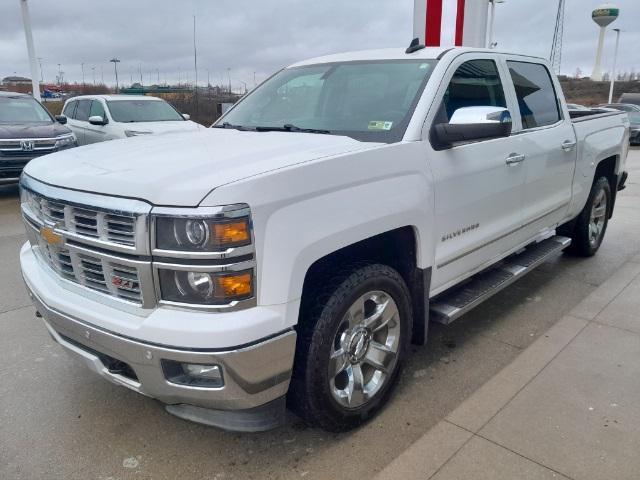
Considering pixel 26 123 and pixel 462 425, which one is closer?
pixel 462 425

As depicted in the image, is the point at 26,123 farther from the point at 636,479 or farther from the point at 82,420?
the point at 636,479

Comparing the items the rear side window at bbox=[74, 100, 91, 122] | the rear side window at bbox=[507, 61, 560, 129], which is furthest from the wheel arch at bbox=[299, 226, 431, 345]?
the rear side window at bbox=[74, 100, 91, 122]

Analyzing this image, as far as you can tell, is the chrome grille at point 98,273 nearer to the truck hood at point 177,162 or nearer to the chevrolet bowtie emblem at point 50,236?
the chevrolet bowtie emblem at point 50,236

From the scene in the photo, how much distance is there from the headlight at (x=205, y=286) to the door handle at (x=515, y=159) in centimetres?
224

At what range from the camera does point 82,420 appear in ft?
9.68

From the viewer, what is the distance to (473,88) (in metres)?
3.58

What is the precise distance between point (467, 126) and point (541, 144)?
1.46 metres

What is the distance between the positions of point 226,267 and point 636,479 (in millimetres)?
2014

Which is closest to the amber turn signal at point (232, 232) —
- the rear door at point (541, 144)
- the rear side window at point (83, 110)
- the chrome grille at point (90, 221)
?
the chrome grille at point (90, 221)

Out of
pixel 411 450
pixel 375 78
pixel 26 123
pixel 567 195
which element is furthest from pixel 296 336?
pixel 26 123

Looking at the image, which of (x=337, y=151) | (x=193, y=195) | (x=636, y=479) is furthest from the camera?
(x=337, y=151)

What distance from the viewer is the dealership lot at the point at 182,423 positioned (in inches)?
102

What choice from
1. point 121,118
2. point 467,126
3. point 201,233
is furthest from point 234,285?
point 121,118

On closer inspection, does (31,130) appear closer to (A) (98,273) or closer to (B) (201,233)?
(A) (98,273)
